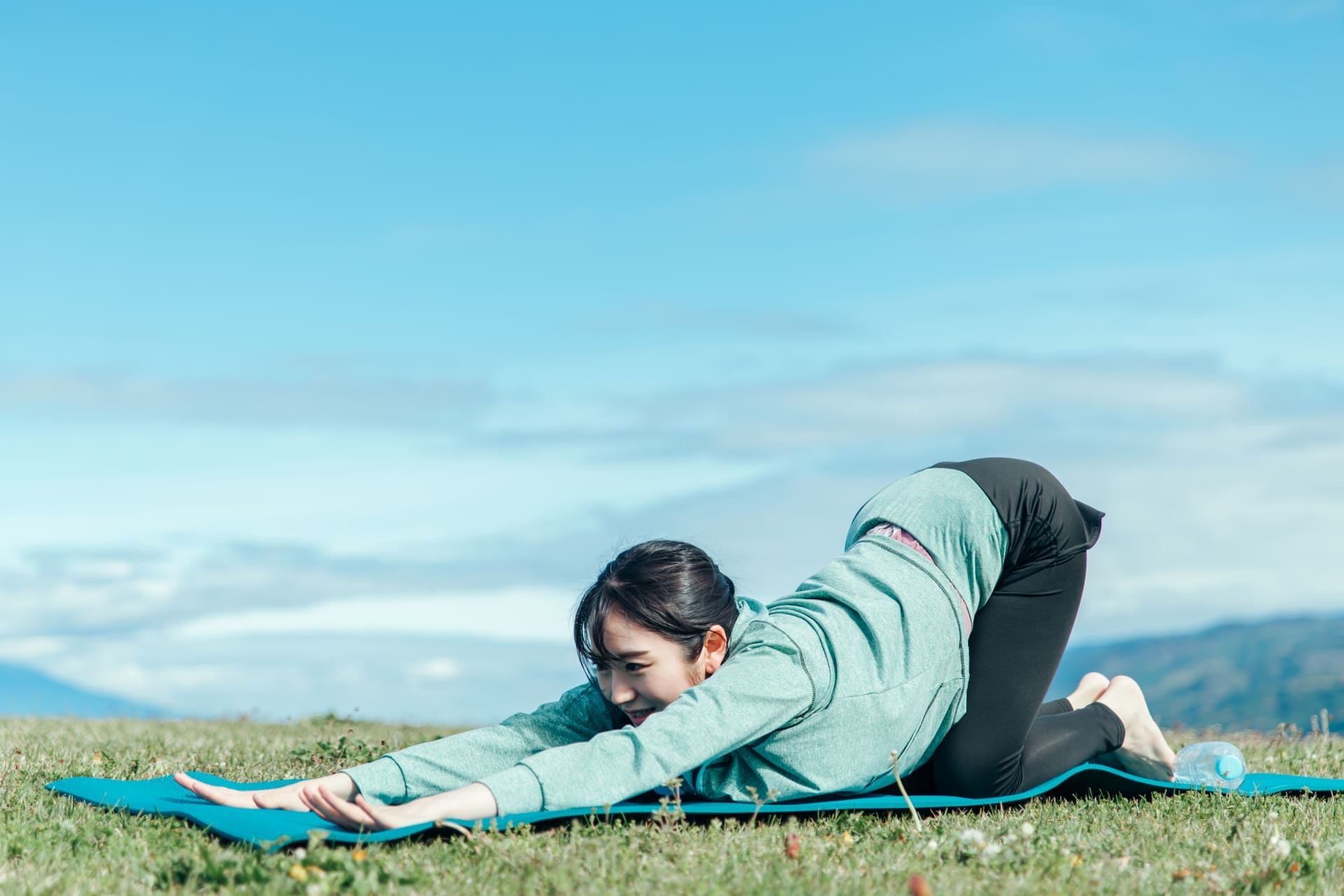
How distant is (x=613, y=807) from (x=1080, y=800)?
2.42m

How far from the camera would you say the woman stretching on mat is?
4.66 m

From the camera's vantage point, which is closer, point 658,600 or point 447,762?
point 658,600

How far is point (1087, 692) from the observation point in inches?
272

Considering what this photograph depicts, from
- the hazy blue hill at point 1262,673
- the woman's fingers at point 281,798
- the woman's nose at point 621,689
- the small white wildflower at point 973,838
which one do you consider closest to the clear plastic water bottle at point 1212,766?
the small white wildflower at point 973,838

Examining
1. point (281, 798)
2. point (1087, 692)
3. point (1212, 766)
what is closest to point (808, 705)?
point (281, 798)

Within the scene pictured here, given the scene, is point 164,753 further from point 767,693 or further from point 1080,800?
point 1080,800

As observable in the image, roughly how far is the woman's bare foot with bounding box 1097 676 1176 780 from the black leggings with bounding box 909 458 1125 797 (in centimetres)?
36

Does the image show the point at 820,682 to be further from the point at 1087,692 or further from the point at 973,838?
the point at 1087,692

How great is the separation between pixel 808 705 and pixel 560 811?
1046 mm

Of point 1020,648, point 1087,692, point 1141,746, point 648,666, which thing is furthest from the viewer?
point 1087,692

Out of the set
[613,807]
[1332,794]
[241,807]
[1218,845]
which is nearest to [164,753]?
[241,807]

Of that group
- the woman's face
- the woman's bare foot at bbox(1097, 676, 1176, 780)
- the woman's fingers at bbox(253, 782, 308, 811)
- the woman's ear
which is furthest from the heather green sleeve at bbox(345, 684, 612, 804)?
the woman's bare foot at bbox(1097, 676, 1176, 780)

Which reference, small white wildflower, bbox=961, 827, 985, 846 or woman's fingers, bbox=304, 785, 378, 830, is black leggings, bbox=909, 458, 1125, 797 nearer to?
small white wildflower, bbox=961, 827, 985, 846

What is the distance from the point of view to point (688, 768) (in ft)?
15.3
